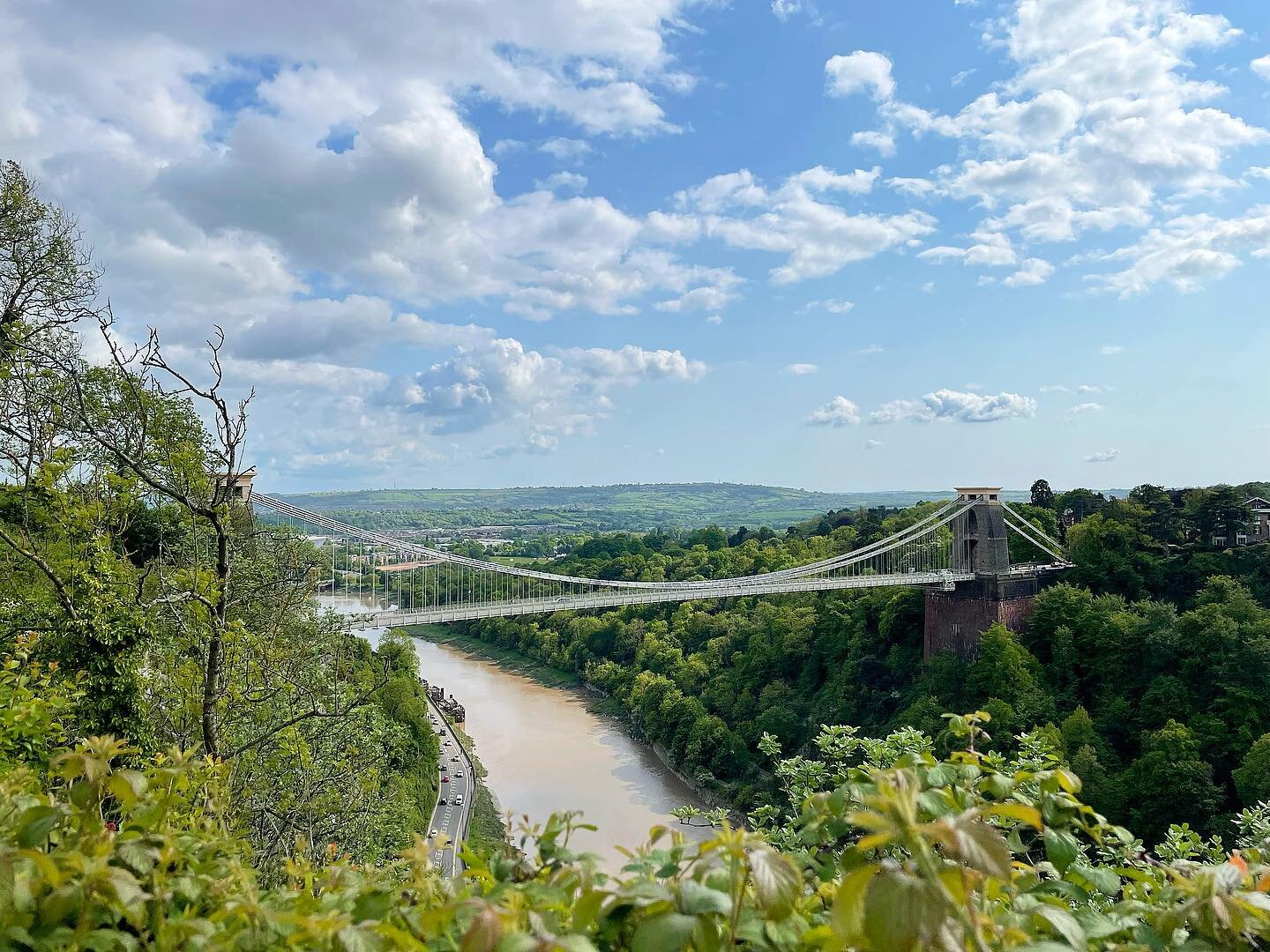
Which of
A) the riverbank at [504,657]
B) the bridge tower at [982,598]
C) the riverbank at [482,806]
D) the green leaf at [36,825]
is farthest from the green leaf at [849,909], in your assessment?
the riverbank at [504,657]

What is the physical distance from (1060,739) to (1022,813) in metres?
19.4

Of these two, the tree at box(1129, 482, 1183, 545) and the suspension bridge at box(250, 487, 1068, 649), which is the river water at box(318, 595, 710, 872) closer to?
the suspension bridge at box(250, 487, 1068, 649)

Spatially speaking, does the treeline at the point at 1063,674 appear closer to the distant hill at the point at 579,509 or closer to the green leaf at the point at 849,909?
the green leaf at the point at 849,909

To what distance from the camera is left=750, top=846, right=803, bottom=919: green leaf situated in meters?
0.91

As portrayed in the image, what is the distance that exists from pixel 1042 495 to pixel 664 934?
40.0m

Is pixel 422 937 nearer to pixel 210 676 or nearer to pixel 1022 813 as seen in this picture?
pixel 1022 813

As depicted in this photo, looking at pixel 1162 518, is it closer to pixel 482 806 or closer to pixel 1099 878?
pixel 482 806

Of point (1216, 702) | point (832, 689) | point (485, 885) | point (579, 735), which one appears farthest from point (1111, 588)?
point (485, 885)

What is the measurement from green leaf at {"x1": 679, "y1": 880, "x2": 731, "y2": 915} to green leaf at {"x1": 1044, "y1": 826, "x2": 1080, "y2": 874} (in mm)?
759

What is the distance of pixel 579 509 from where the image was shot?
17438cm

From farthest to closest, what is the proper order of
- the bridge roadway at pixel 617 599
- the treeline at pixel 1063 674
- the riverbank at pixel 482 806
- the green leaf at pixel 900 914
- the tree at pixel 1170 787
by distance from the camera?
the bridge roadway at pixel 617 599 → the riverbank at pixel 482 806 → the treeline at pixel 1063 674 → the tree at pixel 1170 787 → the green leaf at pixel 900 914

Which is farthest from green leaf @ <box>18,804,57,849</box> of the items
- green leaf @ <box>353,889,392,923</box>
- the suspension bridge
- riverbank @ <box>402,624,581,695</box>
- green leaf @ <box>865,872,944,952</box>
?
riverbank @ <box>402,624,581,695</box>

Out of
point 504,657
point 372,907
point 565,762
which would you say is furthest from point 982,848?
point 504,657

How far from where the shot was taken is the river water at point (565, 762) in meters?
20.7
